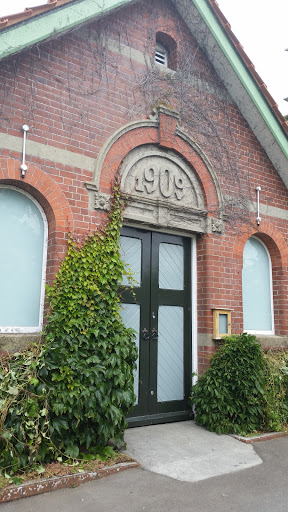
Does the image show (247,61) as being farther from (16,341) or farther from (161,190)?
(16,341)

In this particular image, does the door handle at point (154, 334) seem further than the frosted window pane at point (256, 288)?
No

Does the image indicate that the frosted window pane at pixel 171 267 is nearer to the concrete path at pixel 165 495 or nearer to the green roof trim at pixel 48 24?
the concrete path at pixel 165 495

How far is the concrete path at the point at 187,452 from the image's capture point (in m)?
4.29

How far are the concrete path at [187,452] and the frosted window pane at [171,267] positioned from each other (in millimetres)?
2043

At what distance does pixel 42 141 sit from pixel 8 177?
70cm

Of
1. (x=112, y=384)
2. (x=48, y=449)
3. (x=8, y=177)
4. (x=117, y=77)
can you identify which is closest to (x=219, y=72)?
(x=117, y=77)

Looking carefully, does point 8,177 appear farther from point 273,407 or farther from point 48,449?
point 273,407

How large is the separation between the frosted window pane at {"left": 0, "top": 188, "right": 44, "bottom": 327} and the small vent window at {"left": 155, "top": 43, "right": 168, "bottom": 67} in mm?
3533

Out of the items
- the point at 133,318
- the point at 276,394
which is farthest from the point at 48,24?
the point at 276,394

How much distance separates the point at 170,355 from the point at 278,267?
2804mm

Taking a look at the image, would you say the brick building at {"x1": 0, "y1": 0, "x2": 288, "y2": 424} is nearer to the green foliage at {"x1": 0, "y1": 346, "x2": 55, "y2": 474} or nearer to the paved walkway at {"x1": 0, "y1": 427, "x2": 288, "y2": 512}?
the green foliage at {"x1": 0, "y1": 346, "x2": 55, "y2": 474}

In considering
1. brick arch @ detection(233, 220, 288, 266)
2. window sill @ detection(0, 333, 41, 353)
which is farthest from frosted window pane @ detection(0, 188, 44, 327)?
brick arch @ detection(233, 220, 288, 266)

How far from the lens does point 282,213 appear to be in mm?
7660

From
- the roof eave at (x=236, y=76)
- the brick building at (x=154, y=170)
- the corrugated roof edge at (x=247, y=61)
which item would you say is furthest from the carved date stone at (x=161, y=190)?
the corrugated roof edge at (x=247, y=61)
